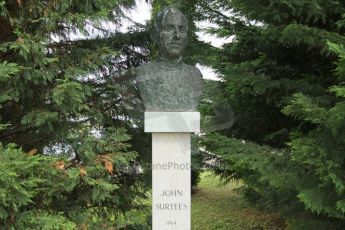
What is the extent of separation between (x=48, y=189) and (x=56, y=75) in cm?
86

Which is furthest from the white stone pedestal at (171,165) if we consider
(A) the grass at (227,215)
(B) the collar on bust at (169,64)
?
(A) the grass at (227,215)

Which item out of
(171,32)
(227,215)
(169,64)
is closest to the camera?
(171,32)

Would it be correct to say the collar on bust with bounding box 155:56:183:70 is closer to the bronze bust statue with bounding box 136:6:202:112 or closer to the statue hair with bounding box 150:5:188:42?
the bronze bust statue with bounding box 136:6:202:112

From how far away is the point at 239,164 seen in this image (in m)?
4.02

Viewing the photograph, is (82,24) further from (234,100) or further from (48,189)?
(234,100)

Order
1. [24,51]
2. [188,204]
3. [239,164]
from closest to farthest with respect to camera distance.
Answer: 1. [24,51]
2. [188,204]
3. [239,164]

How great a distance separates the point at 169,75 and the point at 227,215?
15.1ft

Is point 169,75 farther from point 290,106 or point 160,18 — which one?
point 290,106

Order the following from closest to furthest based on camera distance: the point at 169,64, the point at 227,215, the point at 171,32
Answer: the point at 171,32, the point at 169,64, the point at 227,215

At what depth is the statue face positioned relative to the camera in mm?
3436

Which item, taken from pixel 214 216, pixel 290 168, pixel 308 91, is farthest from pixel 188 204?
pixel 214 216

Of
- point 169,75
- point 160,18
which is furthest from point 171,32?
point 169,75

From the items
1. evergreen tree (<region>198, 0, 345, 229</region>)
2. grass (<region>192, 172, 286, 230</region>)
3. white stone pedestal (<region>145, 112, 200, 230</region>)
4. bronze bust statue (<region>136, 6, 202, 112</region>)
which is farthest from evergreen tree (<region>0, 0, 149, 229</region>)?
grass (<region>192, 172, 286, 230</region>)

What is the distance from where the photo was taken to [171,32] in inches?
136
